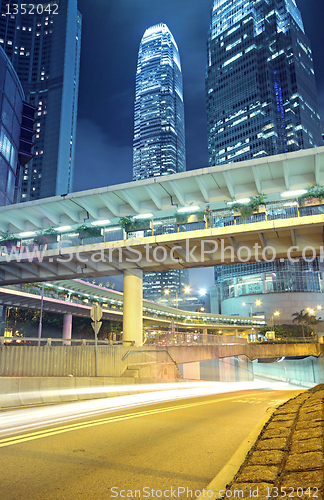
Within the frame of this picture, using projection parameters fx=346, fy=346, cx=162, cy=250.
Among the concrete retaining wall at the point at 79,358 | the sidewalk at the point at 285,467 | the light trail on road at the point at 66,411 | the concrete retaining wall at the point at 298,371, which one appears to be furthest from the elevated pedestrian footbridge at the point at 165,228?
the concrete retaining wall at the point at 298,371

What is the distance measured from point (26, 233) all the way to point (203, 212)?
1437 centimetres

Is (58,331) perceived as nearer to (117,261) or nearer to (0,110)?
(0,110)

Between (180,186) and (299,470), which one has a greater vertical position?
(180,186)

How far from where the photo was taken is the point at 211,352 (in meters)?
33.6

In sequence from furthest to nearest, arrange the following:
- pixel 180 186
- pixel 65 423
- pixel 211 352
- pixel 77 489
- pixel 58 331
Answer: pixel 58 331 → pixel 211 352 → pixel 180 186 → pixel 65 423 → pixel 77 489

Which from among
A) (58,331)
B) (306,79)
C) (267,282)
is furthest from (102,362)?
(306,79)

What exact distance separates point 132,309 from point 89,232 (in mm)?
6247

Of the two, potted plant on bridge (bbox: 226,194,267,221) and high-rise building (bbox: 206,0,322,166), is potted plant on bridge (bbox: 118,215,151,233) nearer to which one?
potted plant on bridge (bbox: 226,194,267,221)

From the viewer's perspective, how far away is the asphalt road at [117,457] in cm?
426

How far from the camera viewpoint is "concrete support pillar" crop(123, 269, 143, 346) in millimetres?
24172
